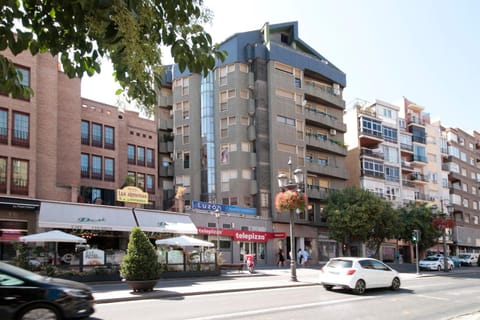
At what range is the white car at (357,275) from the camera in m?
18.0

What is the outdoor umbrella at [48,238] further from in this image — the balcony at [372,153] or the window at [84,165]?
the balcony at [372,153]

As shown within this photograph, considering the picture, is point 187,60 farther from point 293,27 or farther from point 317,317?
point 293,27

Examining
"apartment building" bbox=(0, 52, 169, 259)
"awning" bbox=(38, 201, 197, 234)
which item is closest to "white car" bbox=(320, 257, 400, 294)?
→ "awning" bbox=(38, 201, 197, 234)

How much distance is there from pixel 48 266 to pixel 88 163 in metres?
16.1

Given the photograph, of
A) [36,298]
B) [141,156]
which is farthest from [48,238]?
[141,156]

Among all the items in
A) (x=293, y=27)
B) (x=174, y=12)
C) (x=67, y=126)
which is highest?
(x=293, y=27)

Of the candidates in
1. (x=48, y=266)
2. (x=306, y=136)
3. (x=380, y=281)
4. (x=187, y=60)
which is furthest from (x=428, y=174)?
(x=187, y=60)

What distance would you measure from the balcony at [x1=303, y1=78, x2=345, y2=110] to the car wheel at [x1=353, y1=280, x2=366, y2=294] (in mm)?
37944

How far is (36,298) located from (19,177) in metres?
23.4

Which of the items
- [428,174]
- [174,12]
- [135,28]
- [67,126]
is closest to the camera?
[135,28]

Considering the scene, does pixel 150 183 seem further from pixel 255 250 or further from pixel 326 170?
pixel 326 170

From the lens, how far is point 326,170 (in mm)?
54625

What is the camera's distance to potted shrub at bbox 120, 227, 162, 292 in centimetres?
1788

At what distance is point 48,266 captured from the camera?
72.3ft
